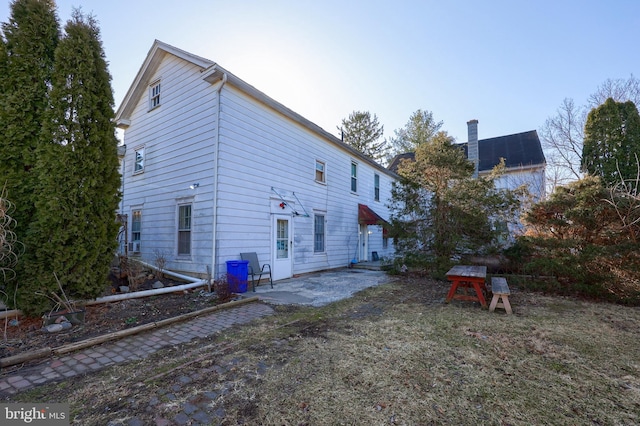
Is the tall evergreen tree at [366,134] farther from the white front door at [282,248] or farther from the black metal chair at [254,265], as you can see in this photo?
the black metal chair at [254,265]

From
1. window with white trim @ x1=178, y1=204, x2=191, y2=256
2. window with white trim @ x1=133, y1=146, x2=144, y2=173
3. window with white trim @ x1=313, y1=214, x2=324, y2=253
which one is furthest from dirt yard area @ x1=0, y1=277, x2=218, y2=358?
window with white trim @ x1=133, y1=146, x2=144, y2=173

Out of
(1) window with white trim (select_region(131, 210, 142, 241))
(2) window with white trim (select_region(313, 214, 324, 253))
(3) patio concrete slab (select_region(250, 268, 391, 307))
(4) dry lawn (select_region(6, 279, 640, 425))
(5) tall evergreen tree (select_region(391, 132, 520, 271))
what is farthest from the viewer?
(2) window with white trim (select_region(313, 214, 324, 253))

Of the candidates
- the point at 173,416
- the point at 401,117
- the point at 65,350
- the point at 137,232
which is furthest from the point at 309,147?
the point at 401,117

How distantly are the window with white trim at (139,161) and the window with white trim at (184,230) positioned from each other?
10.5 feet

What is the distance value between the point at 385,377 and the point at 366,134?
31.8 metres

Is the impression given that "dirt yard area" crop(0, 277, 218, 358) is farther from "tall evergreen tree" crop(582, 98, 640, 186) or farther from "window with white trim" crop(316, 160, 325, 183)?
"tall evergreen tree" crop(582, 98, 640, 186)

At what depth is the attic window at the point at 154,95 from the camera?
1014 centimetres

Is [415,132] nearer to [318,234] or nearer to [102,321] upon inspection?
[318,234]

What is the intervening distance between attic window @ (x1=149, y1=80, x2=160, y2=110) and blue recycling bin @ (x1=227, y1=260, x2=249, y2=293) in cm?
686

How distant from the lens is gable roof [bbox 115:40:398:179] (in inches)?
305

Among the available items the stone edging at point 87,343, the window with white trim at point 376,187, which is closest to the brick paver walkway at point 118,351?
the stone edging at point 87,343

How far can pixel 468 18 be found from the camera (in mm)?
8594

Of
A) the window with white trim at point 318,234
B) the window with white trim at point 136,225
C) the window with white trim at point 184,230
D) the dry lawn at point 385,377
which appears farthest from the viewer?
the window with white trim at point 318,234

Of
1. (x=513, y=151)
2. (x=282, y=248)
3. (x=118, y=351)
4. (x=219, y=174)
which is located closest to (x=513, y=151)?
(x=513, y=151)
